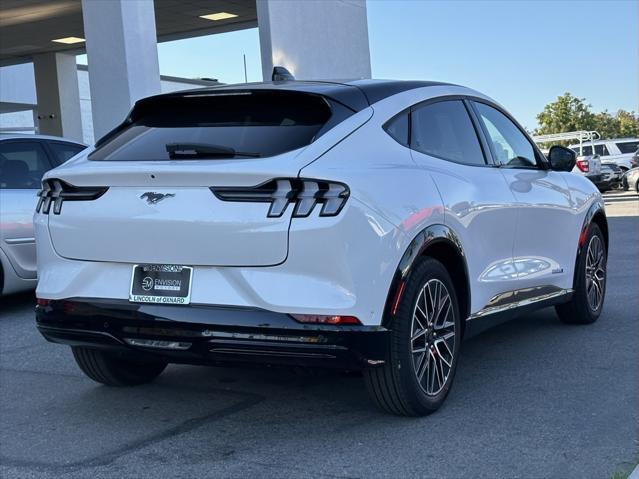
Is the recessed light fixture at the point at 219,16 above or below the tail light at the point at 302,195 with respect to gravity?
above

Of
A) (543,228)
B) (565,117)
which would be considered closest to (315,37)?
(543,228)

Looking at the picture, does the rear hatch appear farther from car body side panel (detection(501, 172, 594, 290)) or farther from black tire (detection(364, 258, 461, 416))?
car body side panel (detection(501, 172, 594, 290))

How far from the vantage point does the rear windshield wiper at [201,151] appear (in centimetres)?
381

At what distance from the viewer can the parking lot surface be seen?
3.55m

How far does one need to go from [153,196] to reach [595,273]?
3.89m

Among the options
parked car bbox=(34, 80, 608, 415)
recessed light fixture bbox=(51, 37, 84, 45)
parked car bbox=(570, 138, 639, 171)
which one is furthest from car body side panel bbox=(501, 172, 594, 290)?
parked car bbox=(570, 138, 639, 171)

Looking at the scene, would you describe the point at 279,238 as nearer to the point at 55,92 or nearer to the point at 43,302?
the point at 43,302

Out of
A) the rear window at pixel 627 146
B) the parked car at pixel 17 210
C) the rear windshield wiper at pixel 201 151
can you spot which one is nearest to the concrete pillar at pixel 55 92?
the parked car at pixel 17 210

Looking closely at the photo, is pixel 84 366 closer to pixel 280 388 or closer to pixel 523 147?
pixel 280 388

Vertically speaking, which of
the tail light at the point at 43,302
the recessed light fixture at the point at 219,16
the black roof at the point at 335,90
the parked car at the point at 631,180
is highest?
the recessed light fixture at the point at 219,16

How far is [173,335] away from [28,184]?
177 inches

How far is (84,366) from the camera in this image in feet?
15.5

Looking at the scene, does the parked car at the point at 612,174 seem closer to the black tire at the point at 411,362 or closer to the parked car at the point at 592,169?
the parked car at the point at 592,169

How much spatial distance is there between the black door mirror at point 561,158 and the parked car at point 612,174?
21923mm
